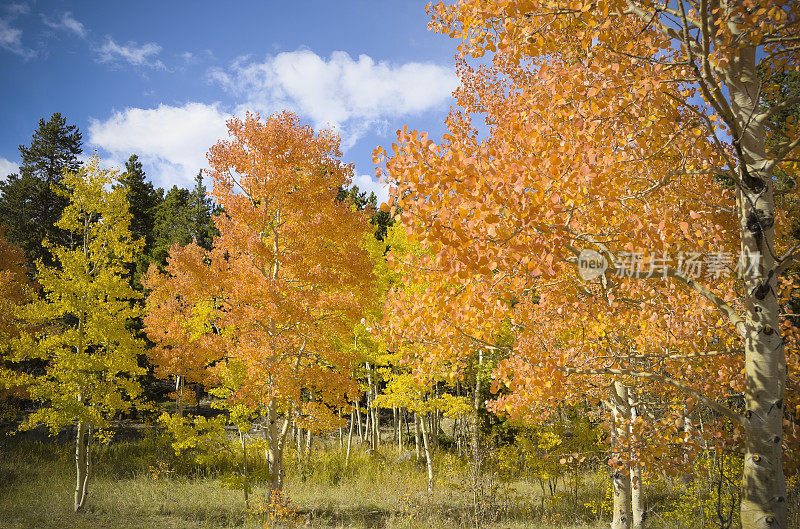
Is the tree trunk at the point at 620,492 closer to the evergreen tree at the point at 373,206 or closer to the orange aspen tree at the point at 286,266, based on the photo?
the orange aspen tree at the point at 286,266

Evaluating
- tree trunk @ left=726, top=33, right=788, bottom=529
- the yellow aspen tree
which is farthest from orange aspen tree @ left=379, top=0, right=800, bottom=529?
the yellow aspen tree

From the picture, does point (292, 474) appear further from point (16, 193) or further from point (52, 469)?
point (16, 193)

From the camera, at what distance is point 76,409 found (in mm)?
11047

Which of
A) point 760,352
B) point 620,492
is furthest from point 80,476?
point 760,352

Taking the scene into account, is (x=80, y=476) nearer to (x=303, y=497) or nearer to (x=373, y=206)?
(x=303, y=497)

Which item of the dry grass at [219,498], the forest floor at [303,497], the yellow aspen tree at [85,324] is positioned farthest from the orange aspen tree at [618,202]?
the yellow aspen tree at [85,324]

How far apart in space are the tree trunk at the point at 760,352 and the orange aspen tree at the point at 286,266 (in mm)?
7943

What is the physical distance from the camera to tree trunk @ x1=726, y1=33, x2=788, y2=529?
10.4 feet

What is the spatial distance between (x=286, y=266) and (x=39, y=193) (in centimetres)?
2199

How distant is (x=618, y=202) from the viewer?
353cm

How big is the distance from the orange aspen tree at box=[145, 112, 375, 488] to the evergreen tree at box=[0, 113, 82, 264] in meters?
16.1

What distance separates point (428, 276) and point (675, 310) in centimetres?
287

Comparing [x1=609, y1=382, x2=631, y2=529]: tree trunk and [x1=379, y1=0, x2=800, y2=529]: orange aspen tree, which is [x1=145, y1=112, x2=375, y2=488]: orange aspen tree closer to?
[x1=609, y1=382, x2=631, y2=529]: tree trunk

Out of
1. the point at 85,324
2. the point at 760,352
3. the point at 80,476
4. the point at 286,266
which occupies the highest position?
the point at 286,266
